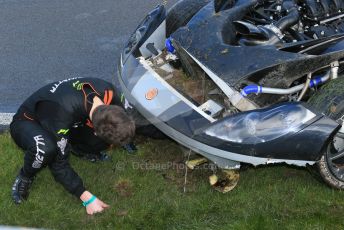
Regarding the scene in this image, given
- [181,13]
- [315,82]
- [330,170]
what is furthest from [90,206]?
[181,13]

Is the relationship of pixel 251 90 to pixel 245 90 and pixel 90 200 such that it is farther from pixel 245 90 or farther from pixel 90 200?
pixel 90 200

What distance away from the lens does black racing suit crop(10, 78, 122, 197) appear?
3953 millimetres

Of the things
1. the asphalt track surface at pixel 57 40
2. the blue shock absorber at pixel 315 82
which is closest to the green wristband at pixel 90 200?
the asphalt track surface at pixel 57 40

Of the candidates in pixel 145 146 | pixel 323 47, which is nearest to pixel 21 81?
pixel 145 146

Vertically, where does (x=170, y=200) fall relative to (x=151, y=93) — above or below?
below

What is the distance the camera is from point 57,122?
395 centimetres

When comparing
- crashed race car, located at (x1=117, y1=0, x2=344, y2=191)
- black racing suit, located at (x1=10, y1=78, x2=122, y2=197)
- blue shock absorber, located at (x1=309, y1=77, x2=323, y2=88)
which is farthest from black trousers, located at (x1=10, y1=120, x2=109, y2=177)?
blue shock absorber, located at (x1=309, y1=77, x2=323, y2=88)

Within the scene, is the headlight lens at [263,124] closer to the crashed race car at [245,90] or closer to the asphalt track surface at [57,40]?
the crashed race car at [245,90]

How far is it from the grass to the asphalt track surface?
4.18 ft

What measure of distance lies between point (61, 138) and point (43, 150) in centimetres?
15

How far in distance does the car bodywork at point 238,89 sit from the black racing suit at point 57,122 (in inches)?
16.2

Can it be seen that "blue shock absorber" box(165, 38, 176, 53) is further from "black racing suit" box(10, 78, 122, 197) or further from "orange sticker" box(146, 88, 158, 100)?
"black racing suit" box(10, 78, 122, 197)

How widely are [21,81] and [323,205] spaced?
3447 millimetres

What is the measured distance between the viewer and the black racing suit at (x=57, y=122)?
3953 mm
